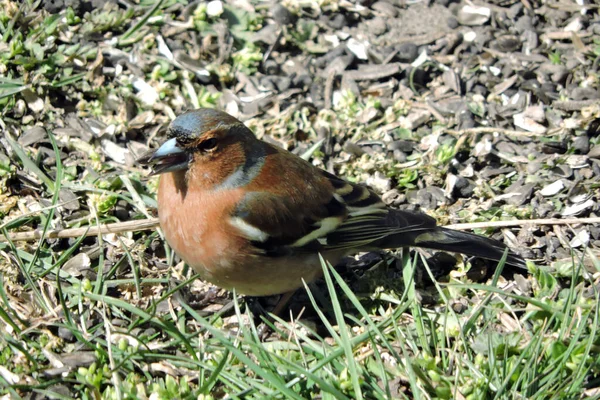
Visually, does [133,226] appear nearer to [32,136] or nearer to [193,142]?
[193,142]

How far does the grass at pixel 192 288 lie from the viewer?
3195 mm

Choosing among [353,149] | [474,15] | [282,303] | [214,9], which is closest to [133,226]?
[282,303]

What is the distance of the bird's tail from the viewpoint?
157 inches

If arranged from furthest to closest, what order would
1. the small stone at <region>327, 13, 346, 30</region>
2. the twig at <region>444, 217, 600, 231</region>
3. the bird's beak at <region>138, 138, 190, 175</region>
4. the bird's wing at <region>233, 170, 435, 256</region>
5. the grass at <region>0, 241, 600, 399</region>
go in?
1. the small stone at <region>327, 13, 346, 30</region>
2. the twig at <region>444, 217, 600, 231</region>
3. the bird's wing at <region>233, 170, 435, 256</region>
4. the bird's beak at <region>138, 138, 190, 175</region>
5. the grass at <region>0, 241, 600, 399</region>

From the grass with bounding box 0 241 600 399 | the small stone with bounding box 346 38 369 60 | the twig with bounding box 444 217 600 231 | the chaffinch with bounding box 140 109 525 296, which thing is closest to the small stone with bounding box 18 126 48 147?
the grass with bounding box 0 241 600 399

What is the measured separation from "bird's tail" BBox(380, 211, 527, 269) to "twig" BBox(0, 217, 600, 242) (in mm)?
287

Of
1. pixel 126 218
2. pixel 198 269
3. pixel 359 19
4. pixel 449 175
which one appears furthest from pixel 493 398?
pixel 359 19

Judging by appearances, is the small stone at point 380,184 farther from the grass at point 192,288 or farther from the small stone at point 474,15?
the small stone at point 474,15

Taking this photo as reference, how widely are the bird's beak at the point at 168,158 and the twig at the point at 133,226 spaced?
0.65m

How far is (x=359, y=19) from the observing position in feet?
18.9

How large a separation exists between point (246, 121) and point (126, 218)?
113 cm

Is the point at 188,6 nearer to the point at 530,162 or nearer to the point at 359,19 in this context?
the point at 359,19

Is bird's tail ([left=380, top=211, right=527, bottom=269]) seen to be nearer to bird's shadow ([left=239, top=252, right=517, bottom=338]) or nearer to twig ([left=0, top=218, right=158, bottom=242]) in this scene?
bird's shadow ([left=239, top=252, right=517, bottom=338])

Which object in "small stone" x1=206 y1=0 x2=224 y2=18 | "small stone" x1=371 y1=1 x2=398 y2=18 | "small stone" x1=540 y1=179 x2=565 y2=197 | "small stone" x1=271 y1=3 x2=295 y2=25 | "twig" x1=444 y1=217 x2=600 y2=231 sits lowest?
"twig" x1=444 y1=217 x2=600 y2=231
